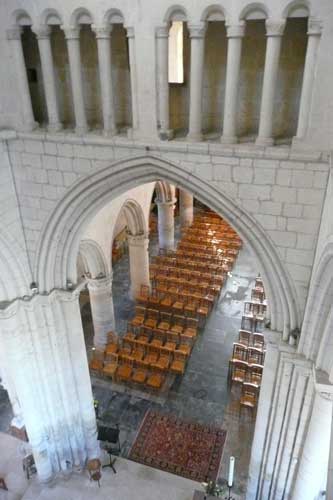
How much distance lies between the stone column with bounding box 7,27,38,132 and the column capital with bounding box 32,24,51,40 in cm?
31

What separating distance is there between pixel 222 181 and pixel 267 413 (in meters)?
3.62

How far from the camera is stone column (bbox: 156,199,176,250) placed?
15148mm

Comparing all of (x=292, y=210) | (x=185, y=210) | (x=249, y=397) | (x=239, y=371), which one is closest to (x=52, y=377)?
(x=249, y=397)

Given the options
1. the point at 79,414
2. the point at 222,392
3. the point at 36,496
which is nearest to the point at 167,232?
the point at 222,392

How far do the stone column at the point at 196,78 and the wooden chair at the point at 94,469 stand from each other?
604cm

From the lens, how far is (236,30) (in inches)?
174

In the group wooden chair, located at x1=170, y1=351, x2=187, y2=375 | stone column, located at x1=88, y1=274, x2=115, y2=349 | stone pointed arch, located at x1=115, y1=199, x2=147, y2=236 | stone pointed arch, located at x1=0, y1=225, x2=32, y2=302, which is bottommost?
wooden chair, located at x1=170, y1=351, x2=187, y2=375

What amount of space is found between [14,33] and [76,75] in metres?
0.97

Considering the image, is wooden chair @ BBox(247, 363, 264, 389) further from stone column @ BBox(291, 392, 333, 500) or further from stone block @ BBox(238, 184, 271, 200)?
stone block @ BBox(238, 184, 271, 200)

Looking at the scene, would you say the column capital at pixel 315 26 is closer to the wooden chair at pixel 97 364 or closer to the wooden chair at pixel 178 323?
the wooden chair at pixel 178 323

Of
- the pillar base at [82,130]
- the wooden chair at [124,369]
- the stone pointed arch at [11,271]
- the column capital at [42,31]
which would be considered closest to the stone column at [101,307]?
the wooden chair at [124,369]

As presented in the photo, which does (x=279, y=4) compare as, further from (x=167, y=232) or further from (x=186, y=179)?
(x=167, y=232)

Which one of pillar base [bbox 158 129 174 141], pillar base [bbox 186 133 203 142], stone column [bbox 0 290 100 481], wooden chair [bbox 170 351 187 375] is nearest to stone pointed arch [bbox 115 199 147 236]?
wooden chair [bbox 170 351 187 375]

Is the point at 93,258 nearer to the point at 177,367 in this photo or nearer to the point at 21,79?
the point at 177,367
